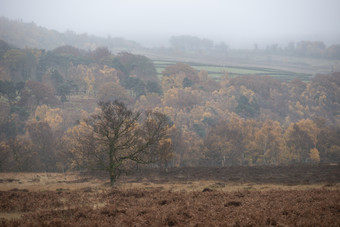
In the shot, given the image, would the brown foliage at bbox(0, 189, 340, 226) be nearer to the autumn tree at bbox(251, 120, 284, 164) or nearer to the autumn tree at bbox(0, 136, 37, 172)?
the autumn tree at bbox(0, 136, 37, 172)

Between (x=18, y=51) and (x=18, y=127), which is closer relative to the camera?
(x=18, y=127)

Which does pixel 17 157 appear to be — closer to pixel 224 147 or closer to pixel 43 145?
pixel 43 145

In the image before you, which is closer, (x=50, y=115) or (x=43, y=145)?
(x=43, y=145)

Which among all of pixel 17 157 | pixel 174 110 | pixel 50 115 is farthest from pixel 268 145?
pixel 50 115

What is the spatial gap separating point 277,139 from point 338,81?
11516cm

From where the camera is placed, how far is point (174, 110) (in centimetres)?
12144

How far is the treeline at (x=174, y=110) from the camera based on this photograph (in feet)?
254

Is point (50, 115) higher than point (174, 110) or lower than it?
lower

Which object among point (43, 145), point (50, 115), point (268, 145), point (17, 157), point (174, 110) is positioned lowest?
point (268, 145)

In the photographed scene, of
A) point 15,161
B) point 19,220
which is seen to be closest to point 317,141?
point 15,161

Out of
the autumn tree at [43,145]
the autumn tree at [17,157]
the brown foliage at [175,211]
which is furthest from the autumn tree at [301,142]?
the brown foliage at [175,211]

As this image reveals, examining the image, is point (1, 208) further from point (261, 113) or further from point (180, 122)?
point (261, 113)

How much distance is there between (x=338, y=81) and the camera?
170625mm

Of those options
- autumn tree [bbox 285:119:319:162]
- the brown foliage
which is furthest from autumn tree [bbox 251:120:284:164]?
the brown foliage
